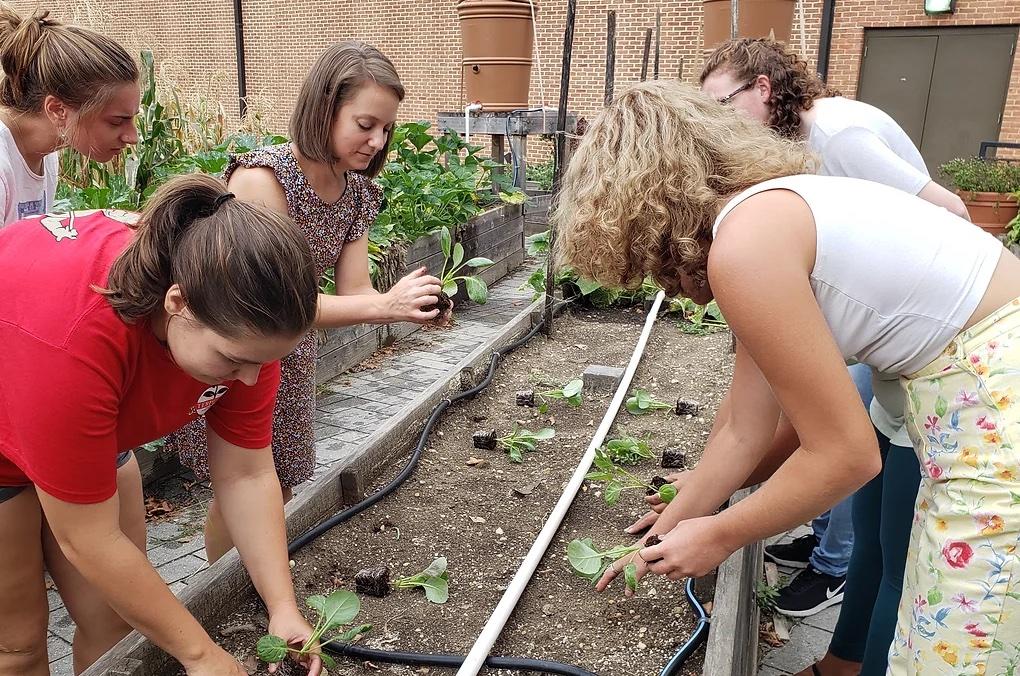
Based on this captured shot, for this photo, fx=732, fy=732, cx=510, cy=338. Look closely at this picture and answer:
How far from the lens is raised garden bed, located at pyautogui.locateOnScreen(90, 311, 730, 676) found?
1.76 metres

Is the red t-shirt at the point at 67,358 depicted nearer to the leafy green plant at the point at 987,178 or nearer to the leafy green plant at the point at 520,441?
the leafy green plant at the point at 520,441

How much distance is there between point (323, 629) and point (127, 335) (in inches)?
31.9

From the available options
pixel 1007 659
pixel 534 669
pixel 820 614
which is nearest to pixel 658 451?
pixel 820 614

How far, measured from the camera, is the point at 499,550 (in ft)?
7.16

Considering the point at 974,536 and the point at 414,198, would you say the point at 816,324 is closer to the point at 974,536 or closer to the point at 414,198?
the point at 974,536

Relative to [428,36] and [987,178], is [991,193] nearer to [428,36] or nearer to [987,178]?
[987,178]

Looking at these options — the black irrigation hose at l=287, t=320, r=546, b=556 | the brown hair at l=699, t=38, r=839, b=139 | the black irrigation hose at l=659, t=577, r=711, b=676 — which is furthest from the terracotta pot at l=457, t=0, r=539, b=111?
the black irrigation hose at l=659, t=577, r=711, b=676

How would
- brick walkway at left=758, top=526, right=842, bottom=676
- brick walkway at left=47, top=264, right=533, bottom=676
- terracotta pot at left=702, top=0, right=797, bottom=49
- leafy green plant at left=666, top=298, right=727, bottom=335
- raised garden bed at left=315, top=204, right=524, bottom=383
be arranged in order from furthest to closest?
terracotta pot at left=702, top=0, right=797, bottom=49
leafy green plant at left=666, top=298, right=727, bottom=335
raised garden bed at left=315, top=204, right=524, bottom=383
brick walkway at left=47, top=264, right=533, bottom=676
brick walkway at left=758, top=526, right=842, bottom=676

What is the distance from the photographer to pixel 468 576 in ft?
6.71

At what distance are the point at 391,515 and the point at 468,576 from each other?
1.21 ft

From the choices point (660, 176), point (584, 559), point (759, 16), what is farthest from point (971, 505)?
point (759, 16)

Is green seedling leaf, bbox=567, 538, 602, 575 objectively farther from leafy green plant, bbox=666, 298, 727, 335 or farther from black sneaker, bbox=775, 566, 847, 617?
leafy green plant, bbox=666, 298, 727, 335

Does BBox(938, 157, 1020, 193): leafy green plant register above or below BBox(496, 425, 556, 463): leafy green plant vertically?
above

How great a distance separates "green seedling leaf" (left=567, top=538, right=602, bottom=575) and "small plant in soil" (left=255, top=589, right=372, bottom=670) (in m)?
0.54
